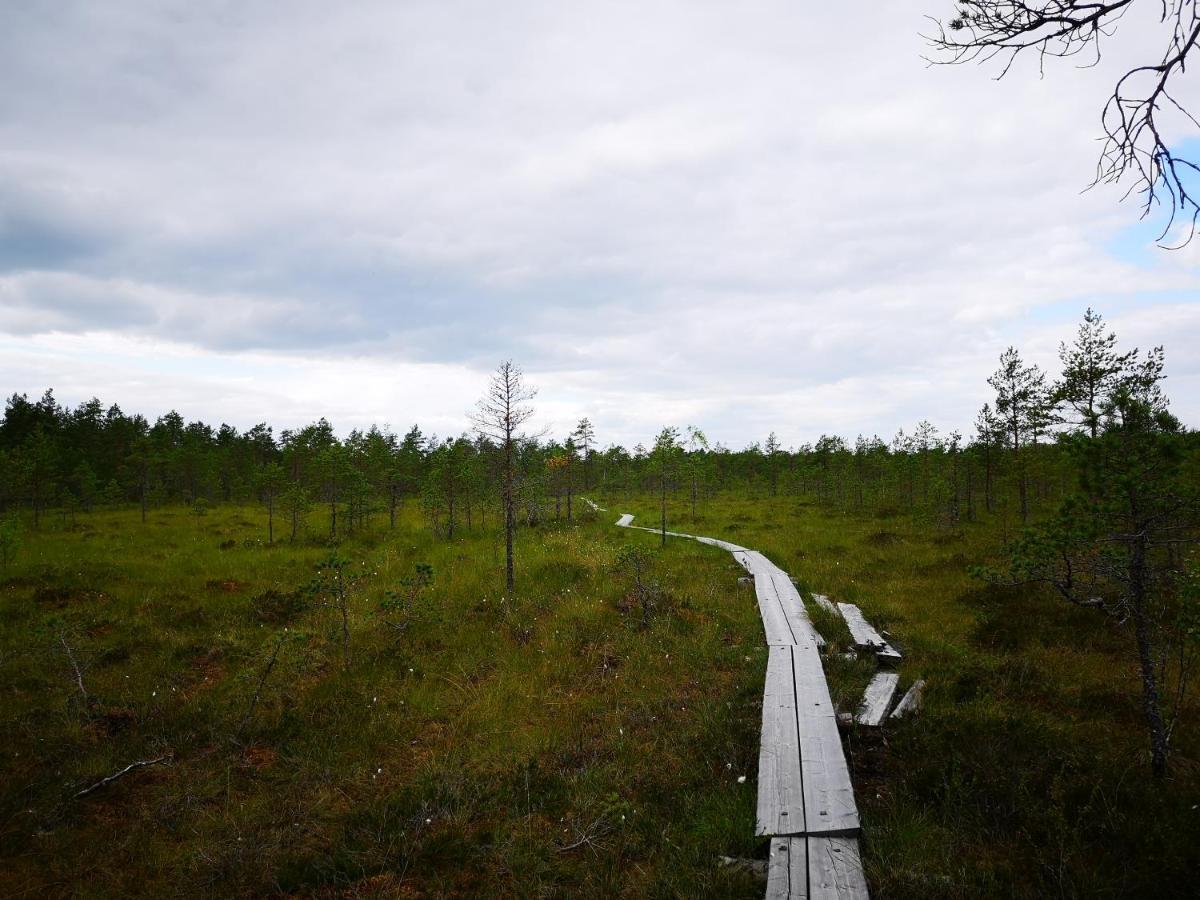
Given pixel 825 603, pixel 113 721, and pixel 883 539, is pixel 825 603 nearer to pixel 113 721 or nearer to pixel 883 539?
pixel 113 721

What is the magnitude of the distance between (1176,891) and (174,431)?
94143mm

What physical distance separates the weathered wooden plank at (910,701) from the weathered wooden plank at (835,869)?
274 cm

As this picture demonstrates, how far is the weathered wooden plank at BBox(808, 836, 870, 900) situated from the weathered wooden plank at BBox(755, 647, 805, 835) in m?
0.21

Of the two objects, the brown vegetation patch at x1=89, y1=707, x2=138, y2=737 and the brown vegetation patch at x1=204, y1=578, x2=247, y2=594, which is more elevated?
the brown vegetation patch at x1=204, y1=578, x2=247, y2=594

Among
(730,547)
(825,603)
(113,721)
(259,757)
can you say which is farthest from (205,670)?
(730,547)

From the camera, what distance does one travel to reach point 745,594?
41.3 ft

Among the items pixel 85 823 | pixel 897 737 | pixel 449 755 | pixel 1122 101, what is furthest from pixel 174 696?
pixel 1122 101

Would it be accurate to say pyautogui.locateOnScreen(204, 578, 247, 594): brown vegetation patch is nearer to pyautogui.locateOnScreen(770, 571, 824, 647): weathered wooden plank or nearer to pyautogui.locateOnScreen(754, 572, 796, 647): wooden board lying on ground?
pyautogui.locateOnScreen(754, 572, 796, 647): wooden board lying on ground

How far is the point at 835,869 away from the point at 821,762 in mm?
1400

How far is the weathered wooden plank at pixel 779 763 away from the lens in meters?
4.10

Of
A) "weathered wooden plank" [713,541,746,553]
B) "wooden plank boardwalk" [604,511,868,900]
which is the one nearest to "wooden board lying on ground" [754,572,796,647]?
"wooden plank boardwalk" [604,511,868,900]

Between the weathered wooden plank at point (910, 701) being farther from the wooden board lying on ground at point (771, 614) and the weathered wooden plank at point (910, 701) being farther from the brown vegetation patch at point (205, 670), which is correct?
the brown vegetation patch at point (205, 670)

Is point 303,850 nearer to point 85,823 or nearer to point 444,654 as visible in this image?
point 85,823

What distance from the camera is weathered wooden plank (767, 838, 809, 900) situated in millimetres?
3365
